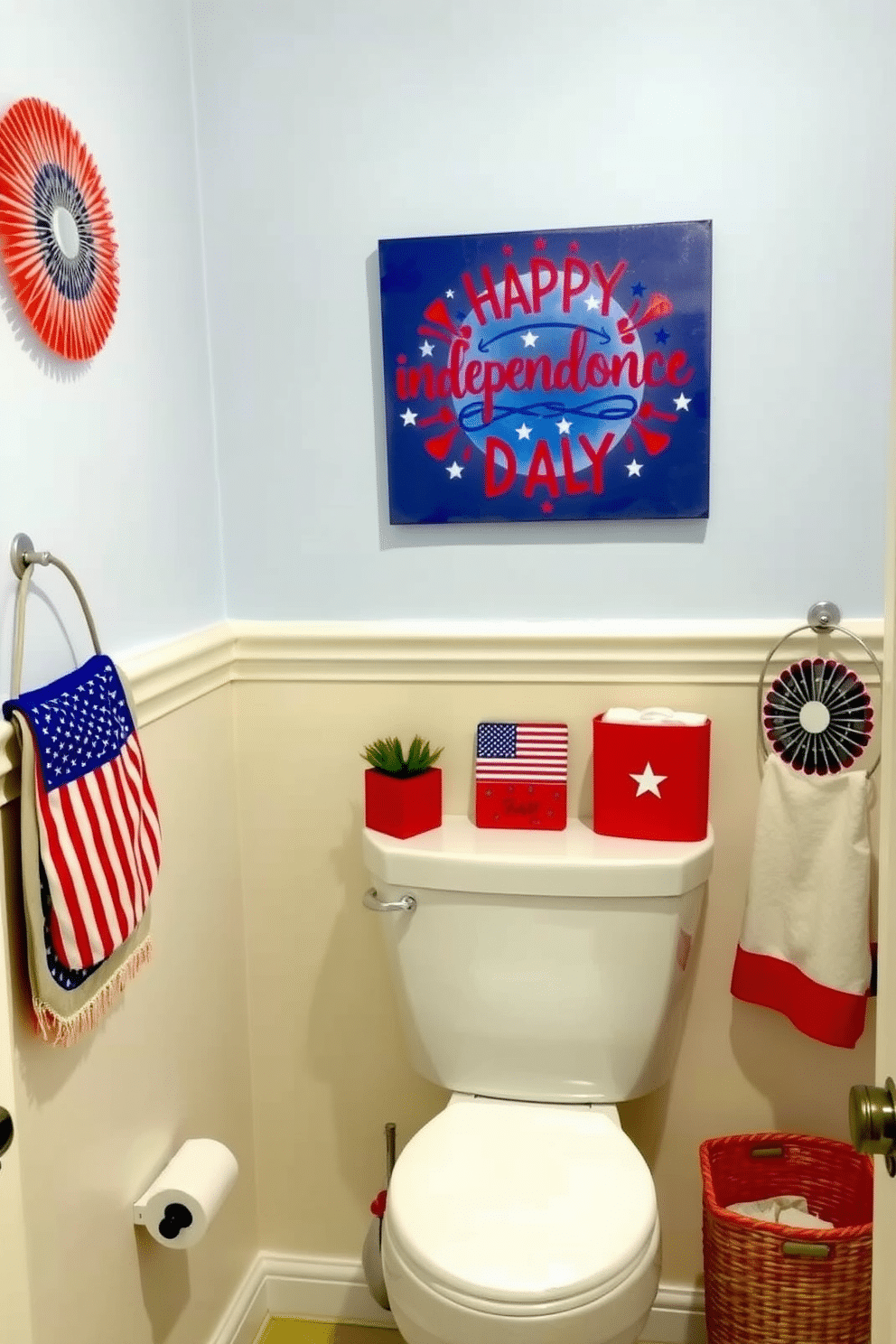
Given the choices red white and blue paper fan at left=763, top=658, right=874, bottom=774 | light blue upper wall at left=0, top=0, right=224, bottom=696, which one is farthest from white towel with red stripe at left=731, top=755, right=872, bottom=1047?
light blue upper wall at left=0, top=0, right=224, bottom=696

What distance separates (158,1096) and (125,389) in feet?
3.20

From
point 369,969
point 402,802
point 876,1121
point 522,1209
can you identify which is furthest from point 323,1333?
point 876,1121

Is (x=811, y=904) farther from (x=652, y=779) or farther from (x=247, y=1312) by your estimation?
(x=247, y=1312)

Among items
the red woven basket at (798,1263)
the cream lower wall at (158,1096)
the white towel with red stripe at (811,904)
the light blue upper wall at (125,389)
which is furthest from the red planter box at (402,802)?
the red woven basket at (798,1263)

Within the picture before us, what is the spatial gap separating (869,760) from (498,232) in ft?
3.22

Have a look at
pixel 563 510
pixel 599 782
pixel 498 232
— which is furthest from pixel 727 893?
pixel 498 232

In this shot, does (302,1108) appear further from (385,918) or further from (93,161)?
(93,161)

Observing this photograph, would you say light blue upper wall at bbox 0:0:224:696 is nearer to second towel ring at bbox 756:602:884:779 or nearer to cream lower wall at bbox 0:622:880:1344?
→ cream lower wall at bbox 0:622:880:1344

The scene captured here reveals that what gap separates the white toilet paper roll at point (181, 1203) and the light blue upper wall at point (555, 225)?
2.84 ft

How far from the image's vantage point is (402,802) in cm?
188

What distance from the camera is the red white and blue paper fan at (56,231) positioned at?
51.8 inches

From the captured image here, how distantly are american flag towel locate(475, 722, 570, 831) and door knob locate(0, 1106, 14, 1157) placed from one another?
107 centimetres

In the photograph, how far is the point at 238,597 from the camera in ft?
6.68

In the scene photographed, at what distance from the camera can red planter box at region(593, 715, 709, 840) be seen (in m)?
1.84
